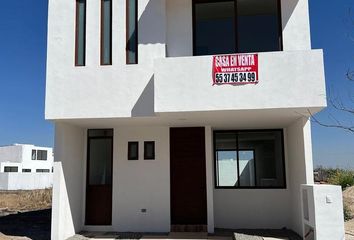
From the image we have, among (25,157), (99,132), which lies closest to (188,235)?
(99,132)

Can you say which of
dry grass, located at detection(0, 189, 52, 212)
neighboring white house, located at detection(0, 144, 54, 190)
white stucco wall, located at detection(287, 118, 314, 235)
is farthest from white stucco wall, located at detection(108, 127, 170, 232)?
neighboring white house, located at detection(0, 144, 54, 190)

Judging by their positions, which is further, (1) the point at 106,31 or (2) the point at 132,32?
(1) the point at 106,31

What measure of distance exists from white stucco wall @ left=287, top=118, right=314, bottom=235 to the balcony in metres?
1.31

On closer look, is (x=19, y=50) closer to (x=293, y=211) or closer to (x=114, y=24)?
(x=114, y=24)

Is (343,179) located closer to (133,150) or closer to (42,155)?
(133,150)

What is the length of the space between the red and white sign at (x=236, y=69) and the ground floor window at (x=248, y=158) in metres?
3.85

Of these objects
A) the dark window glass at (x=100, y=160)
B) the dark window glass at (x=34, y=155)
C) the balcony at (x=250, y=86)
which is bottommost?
the dark window glass at (x=100, y=160)

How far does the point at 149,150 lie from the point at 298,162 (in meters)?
4.76

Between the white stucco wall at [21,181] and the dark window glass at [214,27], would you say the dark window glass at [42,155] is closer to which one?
the white stucco wall at [21,181]

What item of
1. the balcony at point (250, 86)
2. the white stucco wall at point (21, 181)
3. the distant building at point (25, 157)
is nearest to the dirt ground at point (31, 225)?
the balcony at point (250, 86)

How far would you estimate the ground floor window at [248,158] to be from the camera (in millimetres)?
12734

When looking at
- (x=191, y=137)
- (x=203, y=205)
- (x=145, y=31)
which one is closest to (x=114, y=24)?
(x=145, y=31)

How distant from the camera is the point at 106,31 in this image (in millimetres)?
11141

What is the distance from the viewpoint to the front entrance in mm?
11977
